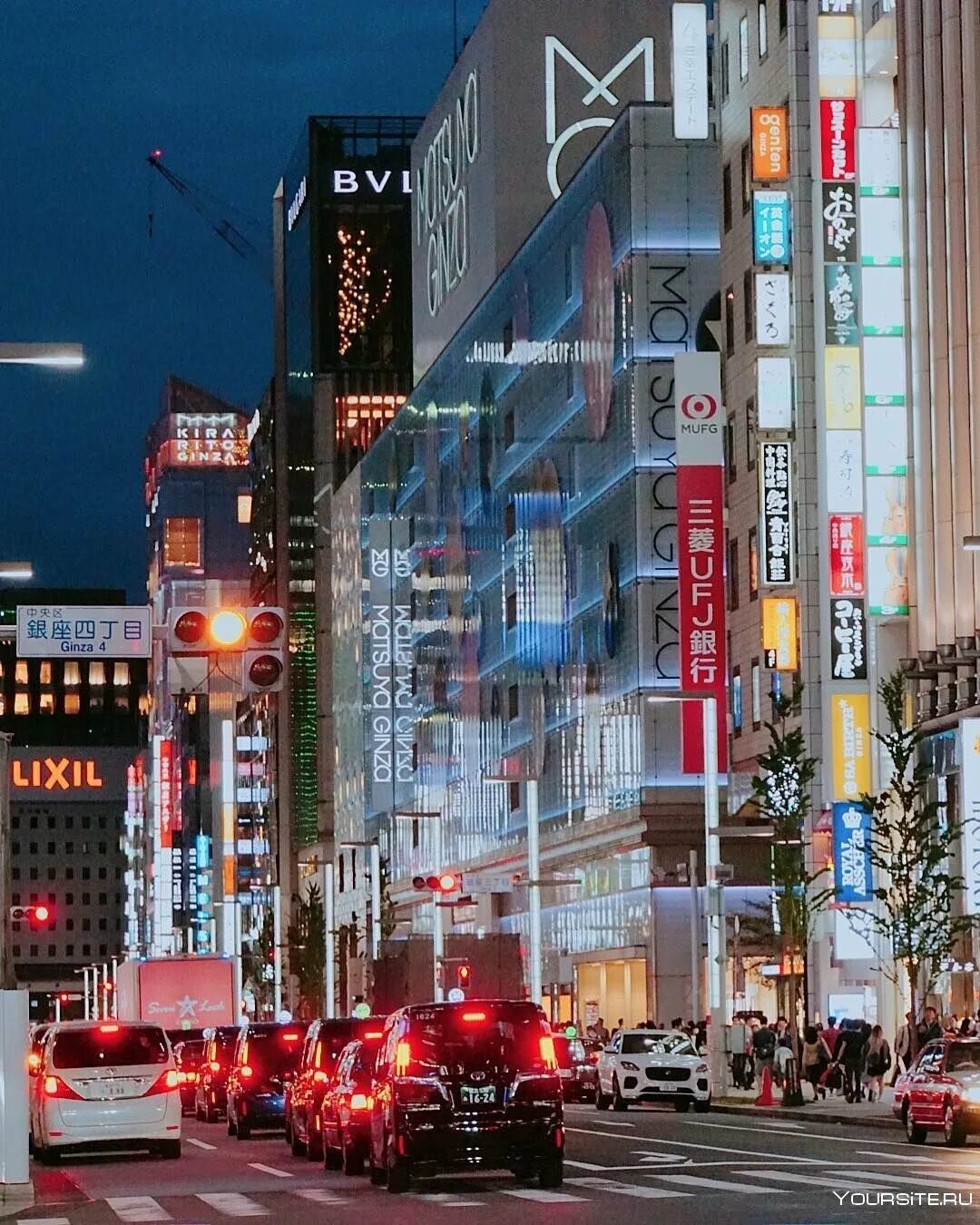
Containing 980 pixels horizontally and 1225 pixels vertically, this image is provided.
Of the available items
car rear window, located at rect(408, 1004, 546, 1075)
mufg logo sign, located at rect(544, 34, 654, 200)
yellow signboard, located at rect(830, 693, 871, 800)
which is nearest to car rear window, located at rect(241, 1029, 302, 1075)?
car rear window, located at rect(408, 1004, 546, 1075)

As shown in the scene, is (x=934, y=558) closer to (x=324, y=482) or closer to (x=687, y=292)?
(x=687, y=292)

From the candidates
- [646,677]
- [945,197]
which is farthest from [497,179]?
[945,197]

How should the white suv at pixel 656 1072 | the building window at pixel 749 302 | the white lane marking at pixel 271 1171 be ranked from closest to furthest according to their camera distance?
1. the white lane marking at pixel 271 1171
2. the white suv at pixel 656 1072
3. the building window at pixel 749 302

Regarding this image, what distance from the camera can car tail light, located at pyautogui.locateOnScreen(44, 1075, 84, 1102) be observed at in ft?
115

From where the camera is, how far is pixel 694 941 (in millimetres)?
76750

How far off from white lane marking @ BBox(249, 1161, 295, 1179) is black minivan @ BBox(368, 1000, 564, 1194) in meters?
3.58

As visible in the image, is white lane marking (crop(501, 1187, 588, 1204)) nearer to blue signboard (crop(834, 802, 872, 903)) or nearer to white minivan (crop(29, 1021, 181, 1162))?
white minivan (crop(29, 1021, 181, 1162))

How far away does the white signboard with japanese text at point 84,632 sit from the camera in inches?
1032

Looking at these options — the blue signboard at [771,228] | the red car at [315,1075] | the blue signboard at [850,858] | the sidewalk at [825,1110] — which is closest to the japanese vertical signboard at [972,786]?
the sidewalk at [825,1110]

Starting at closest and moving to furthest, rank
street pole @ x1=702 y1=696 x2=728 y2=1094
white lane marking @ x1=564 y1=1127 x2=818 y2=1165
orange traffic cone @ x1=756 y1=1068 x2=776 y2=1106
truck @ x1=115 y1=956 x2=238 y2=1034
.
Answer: white lane marking @ x1=564 y1=1127 x2=818 y2=1165 < orange traffic cone @ x1=756 y1=1068 x2=776 y2=1106 < street pole @ x1=702 y1=696 x2=728 y2=1094 < truck @ x1=115 y1=956 x2=238 y2=1034

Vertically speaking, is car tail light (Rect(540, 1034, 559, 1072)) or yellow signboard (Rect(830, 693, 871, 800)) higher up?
yellow signboard (Rect(830, 693, 871, 800))

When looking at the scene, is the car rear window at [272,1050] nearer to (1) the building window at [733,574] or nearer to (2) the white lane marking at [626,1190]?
(2) the white lane marking at [626,1190]

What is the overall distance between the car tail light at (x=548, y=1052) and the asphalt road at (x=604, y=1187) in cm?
115

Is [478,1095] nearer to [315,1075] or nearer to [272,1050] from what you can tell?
[315,1075]
